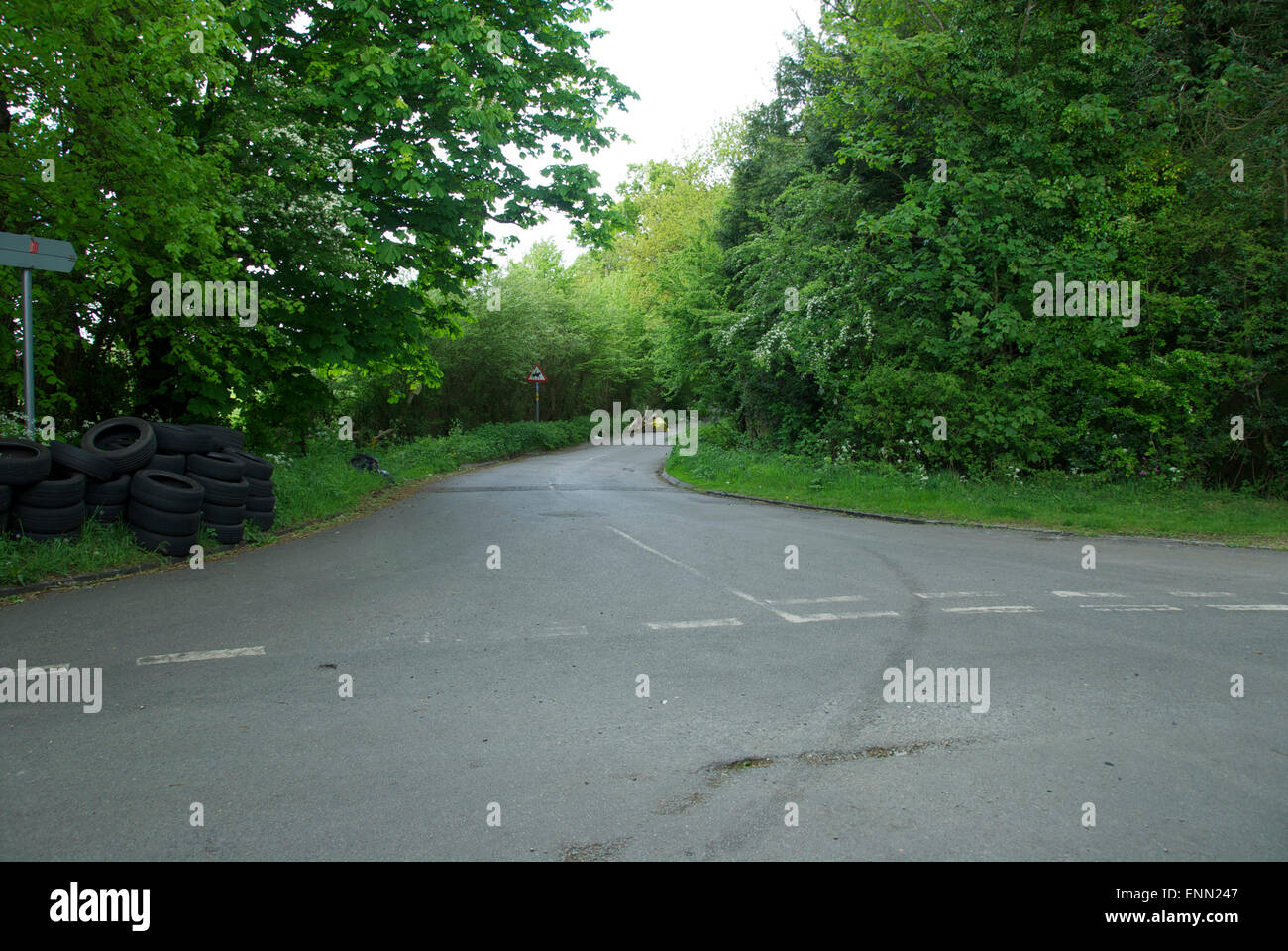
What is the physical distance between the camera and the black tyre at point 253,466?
11.8 m

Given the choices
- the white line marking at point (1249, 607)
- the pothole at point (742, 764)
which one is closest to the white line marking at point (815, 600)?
the white line marking at point (1249, 607)

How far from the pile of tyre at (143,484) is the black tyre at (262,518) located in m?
0.01

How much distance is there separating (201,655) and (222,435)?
6.65 metres

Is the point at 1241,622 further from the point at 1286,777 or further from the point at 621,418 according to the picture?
the point at 621,418

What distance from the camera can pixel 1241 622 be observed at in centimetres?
→ 744

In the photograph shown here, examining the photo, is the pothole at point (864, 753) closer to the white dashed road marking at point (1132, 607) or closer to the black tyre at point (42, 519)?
the white dashed road marking at point (1132, 607)

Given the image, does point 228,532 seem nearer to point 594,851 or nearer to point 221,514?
point 221,514

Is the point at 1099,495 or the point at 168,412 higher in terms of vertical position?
the point at 168,412

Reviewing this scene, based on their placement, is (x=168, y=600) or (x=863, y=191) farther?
(x=863, y=191)

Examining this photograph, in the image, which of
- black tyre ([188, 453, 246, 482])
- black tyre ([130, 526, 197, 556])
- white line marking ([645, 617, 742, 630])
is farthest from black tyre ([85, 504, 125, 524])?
white line marking ([645, 617, 742, 630])

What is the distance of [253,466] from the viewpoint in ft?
39.3
